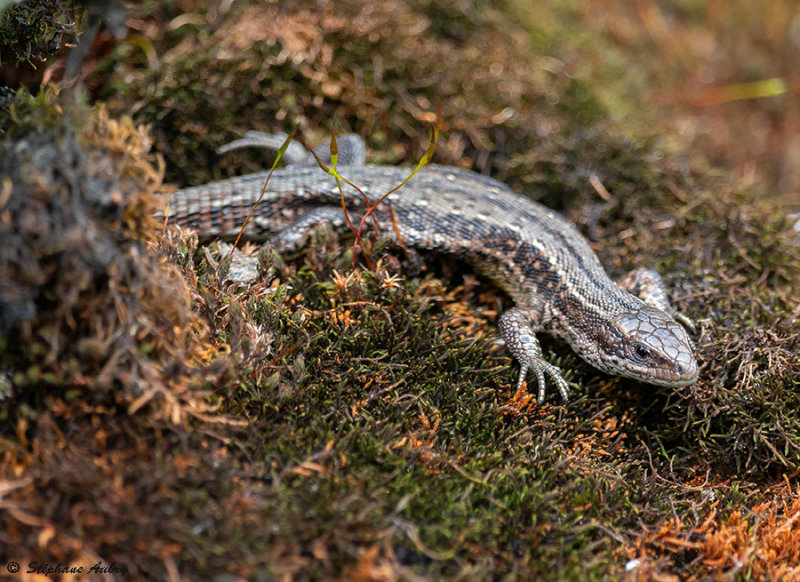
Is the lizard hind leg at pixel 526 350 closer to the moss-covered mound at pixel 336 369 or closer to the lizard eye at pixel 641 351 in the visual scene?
the moss-covered mound at pixel 336 369

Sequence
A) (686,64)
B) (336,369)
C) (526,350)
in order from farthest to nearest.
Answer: (686,64)
(526,350)
(336,369)

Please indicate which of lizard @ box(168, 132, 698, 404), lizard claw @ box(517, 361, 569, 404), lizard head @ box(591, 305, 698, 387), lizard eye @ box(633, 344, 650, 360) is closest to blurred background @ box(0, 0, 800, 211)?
lizard @ box(168, 132, 698, 404)

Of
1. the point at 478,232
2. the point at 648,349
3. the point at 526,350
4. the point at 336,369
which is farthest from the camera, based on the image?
the point at 478,232

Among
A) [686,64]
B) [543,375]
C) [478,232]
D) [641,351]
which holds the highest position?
[686,64]

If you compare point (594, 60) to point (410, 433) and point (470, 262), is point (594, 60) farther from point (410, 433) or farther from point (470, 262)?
point (410, 433)

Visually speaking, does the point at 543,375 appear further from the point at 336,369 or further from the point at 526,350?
the point at 336,369

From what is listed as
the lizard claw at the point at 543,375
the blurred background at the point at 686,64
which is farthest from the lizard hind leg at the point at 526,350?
the blurred background at the point at 686,64

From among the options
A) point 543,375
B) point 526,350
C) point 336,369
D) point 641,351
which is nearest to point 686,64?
point 641,351
